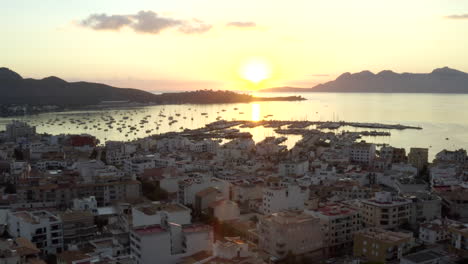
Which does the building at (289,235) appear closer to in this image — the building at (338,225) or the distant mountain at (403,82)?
the building at (338,225)

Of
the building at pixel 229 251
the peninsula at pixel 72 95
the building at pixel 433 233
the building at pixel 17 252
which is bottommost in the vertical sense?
the building at pixel 433 233

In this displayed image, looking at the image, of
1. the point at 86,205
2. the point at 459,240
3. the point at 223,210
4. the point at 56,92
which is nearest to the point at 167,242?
the point at 223,210

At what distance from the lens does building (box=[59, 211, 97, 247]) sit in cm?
580

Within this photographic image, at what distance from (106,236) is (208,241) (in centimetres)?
158

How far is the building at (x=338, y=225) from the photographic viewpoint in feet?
19.1

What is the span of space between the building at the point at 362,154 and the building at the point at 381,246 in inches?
316

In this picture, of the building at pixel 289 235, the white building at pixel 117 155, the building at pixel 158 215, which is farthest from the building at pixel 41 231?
the white building at pixel 117 155

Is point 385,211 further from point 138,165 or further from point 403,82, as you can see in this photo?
point 403,82

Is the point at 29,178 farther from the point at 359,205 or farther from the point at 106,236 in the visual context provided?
the point at 359,205

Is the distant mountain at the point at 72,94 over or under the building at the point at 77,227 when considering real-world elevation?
over

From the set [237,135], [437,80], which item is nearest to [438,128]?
[237,135]

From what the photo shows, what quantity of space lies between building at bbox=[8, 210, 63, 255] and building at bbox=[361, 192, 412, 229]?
4205 mm

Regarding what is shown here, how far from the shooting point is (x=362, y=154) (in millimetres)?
13367

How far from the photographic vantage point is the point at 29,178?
8.31 metres
